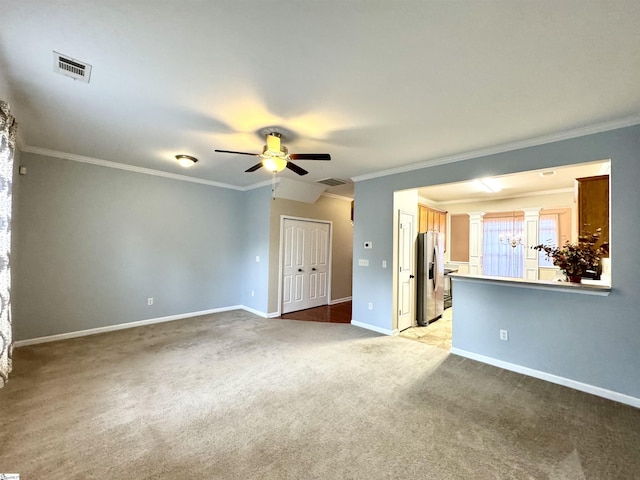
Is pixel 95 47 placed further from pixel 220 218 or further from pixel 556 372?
pixel 556 372

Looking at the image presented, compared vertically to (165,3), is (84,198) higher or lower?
lower

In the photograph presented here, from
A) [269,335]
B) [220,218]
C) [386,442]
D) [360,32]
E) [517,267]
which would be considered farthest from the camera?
[517,267]

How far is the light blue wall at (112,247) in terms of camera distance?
3.75 metres

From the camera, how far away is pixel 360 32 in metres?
1.59

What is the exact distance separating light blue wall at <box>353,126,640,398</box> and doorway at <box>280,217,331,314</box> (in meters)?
2.77

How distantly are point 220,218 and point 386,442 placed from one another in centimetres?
492

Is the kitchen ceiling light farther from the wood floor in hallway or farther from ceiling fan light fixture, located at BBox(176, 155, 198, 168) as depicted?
ceiling fan light fixture, located at BBox(176, 155, 198, 168)

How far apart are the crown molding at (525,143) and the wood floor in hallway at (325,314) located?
2874 mm

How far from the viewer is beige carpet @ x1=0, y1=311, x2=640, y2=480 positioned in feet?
5.76

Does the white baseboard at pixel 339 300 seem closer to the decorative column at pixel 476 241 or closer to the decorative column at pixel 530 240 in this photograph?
the decorative column at pixel 476 241

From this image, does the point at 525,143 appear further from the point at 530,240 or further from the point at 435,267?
the point at 530,240

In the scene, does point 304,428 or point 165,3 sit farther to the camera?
point 304,428

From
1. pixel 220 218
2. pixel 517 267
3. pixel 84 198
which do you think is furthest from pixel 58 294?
pixel 517 267

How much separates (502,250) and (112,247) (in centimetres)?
804
